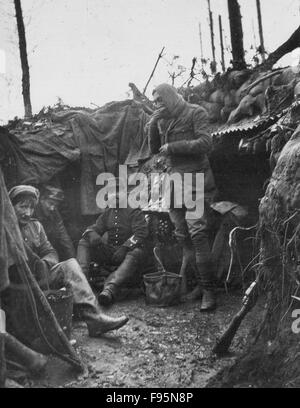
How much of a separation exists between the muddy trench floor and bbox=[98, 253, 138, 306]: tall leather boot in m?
0.16

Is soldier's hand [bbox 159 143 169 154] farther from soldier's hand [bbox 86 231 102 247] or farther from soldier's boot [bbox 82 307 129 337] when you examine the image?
soldier's boot [bbox 82 307 129 337]

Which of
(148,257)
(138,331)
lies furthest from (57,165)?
(138,331)

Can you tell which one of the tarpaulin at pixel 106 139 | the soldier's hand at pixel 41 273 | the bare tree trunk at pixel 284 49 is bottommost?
the soldier's hand at pixel 41 273

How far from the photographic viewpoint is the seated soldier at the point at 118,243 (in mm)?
5801

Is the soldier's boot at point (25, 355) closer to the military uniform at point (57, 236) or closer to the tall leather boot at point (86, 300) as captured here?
the tall leather boot at point (86, 300)

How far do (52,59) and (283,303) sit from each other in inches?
198

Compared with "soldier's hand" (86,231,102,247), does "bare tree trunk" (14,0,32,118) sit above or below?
above

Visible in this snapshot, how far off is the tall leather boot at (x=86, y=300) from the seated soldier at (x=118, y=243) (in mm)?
1433

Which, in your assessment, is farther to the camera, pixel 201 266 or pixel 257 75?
pixel 257 75

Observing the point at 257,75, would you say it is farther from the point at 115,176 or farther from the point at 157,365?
the point at 157,365

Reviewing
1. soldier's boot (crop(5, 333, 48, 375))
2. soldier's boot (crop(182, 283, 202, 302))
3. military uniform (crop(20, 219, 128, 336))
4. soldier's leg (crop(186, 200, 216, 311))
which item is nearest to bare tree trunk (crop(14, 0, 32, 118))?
military uniform (crop(20, 219, 128, 336))

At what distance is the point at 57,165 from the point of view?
6.79 metres

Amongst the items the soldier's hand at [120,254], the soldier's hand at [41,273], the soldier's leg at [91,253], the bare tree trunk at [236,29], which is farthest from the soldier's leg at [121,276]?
the bare tree trunk at [236,29]

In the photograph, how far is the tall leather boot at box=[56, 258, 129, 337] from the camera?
13.3ft
